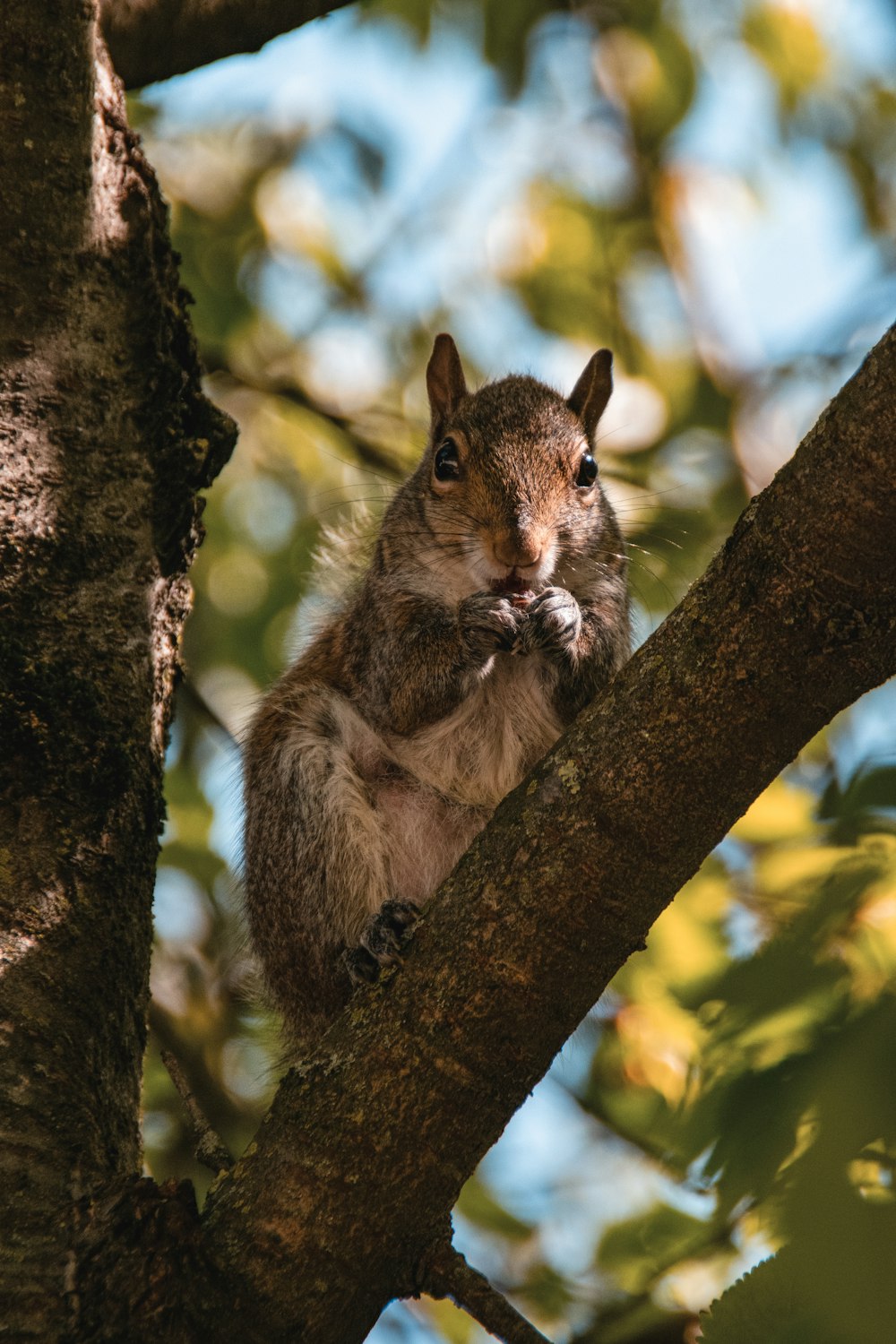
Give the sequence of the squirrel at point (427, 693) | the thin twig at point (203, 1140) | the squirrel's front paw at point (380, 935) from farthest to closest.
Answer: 1. the squirrel at point (427, 693)
2. the squirrel's front paw at point (380, 935)
3. the thin twig at point (203, 1140)

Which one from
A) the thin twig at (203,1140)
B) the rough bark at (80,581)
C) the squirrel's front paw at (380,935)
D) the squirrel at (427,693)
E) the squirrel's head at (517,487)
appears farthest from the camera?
the squirrel's head at (517,487)

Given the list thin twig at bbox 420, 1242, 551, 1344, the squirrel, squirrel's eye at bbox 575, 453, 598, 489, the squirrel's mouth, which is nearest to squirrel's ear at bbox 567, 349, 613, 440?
the squirrel

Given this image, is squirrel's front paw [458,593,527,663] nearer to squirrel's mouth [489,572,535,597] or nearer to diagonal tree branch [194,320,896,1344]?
squirrel's mouth [489,572,535,597]

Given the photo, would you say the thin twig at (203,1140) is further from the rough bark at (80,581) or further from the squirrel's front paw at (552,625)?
the squirrel's front paw at (552,625)

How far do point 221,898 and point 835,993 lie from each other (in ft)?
11.1

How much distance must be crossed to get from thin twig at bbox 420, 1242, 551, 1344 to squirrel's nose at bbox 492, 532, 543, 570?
5.52 ft

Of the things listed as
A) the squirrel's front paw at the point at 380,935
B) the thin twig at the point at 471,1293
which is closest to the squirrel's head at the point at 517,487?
the squirrel's front paw at the point at 380,935

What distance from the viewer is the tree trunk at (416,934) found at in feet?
5.71

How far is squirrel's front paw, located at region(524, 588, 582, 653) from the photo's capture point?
313 centimetres

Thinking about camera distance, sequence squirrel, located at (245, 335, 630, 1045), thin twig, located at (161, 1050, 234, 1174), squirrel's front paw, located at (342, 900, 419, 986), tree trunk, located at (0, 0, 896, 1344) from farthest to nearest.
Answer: squirrel, located at (245, 335, 630, 1045)
squirrel's front paw, located at (342, 900, 419, 986)
thin twig, located at (161, 1050, 234, 1174)
tree trunk, located at (0, 0, 896, 1344)

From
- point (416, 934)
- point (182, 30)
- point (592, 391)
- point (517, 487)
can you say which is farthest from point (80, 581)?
point (592, 391)

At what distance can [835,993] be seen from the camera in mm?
1270

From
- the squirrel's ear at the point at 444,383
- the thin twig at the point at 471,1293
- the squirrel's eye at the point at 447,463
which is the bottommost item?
the thin twig at the point at 471,1293

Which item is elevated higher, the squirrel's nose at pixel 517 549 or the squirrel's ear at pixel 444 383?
the squirrel's ear at pixel 444 383
